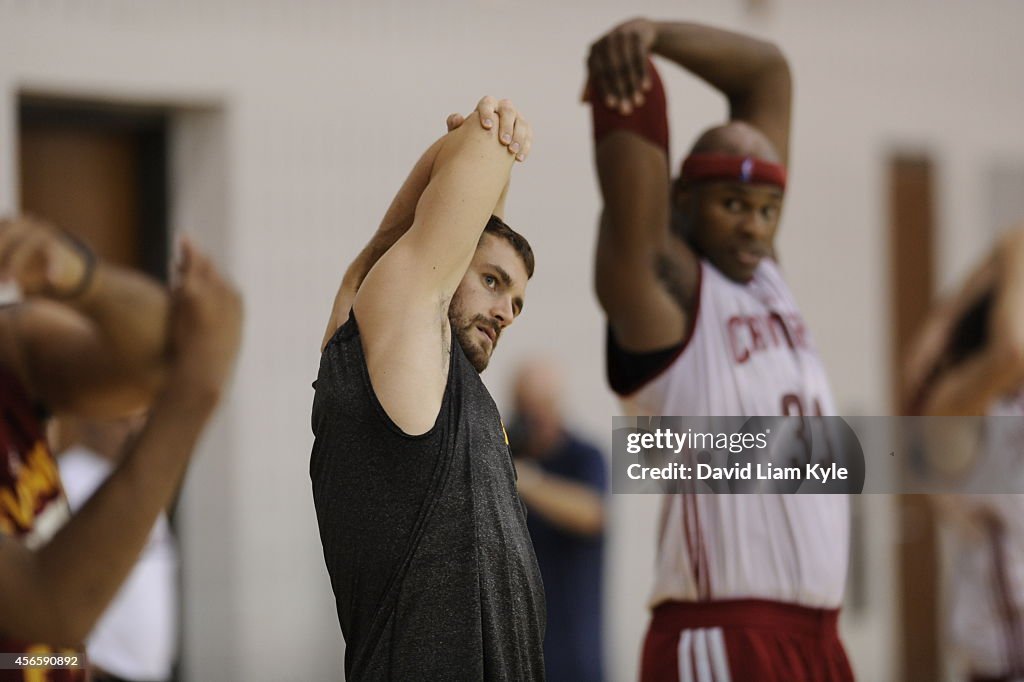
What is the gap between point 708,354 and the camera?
8.95 feet

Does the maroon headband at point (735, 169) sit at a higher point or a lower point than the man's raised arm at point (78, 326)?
higher

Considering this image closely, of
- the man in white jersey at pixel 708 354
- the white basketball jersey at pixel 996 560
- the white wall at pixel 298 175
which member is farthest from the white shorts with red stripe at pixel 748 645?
the white wall at pixel 298 175

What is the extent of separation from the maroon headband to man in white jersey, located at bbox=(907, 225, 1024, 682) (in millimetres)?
1750

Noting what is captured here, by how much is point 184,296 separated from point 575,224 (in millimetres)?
4112

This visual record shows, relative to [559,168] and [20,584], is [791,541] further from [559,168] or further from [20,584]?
[559,168]

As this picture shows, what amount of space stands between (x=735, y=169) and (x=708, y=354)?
1.16 feet

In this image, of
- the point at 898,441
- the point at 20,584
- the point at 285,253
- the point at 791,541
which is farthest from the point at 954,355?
the point at 20,584

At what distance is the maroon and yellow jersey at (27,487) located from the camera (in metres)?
2.18

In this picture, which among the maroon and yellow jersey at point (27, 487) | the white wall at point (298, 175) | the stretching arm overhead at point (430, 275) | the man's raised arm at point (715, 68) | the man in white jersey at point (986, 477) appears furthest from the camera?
the white wall at point (298, 175)

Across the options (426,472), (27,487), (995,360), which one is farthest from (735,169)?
(995,360)

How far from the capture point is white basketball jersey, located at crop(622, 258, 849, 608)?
2672 mm

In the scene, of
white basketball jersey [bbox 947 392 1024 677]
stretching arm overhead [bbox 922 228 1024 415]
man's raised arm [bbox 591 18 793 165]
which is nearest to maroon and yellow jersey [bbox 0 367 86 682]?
man's raised arm [bbox 591 18 793 165]

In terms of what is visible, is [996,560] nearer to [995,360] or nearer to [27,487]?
[995,360]

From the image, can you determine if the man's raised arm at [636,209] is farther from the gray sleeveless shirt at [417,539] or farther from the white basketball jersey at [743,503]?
the gray sleeveless shirt at [417,539]
